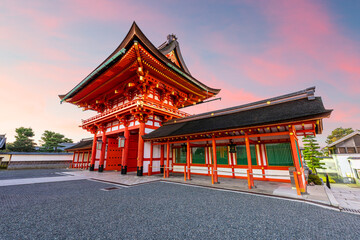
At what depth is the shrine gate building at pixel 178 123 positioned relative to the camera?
6785mm

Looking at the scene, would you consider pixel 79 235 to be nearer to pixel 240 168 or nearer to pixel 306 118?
pixel 306 118

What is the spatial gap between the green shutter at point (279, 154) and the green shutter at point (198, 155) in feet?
14.2

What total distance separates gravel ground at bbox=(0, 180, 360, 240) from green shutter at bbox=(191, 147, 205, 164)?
6.01 metres

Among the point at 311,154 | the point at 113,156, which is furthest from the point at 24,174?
the point at 311,154

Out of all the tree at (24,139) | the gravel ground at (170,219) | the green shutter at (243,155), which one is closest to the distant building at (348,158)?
the green shutter at (243,155)

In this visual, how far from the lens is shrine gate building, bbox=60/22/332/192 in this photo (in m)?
6.79

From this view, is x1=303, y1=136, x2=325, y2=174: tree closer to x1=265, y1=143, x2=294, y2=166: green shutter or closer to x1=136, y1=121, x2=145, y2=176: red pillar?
x1=265, y1=143, x2=294, y2=166: green shutter

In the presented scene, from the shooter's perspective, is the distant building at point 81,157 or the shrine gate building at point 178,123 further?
the distant building at point 81,157

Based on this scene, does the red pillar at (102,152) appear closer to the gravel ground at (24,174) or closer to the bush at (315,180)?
the gravel ground at (24,174)

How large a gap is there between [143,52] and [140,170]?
27.5 ft

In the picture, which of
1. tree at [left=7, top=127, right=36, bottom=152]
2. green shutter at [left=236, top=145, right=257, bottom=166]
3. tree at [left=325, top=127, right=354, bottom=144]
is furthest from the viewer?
tree at [left=325, top=127, right=354, bottom=144]

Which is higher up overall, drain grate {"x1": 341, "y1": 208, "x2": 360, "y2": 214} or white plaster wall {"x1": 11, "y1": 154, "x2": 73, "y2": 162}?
white plaster wall {"x1": 11, "y1": 154, "x2": 73, "y2": 162}

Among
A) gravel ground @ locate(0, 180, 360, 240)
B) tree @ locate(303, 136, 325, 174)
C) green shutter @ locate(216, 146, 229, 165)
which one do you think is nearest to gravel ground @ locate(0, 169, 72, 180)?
gravel ground @ locate(0, 180, 360, 240)

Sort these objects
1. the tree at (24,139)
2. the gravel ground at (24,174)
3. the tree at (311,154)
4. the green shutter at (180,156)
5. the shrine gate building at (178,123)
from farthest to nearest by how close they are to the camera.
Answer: the tree at (24,139) < the tree at (311,154) < the green shutter at (180,156) < the gravel ground at (24,174) < the shrine gate building at (178,123)
